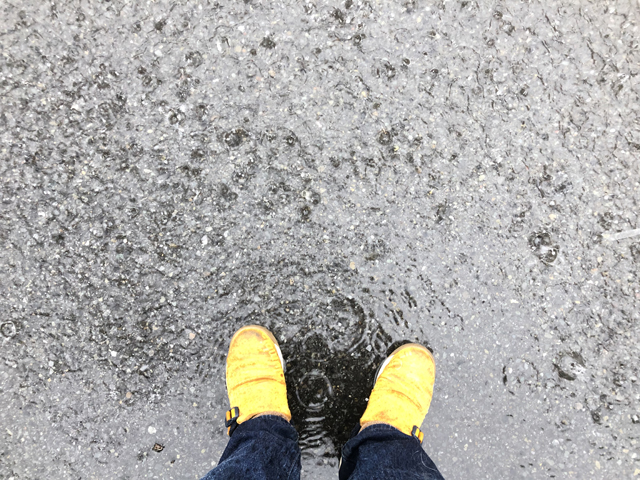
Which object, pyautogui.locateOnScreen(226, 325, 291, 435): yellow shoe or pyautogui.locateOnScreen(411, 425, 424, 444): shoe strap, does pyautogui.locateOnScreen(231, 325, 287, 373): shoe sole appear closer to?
pyautogui.locateOnScreen(226, 325, 291, 435): yellow shoe

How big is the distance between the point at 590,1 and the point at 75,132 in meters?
2.57

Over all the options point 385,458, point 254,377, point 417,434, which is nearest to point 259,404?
point 254,377

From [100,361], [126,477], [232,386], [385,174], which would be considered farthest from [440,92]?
[126,477]

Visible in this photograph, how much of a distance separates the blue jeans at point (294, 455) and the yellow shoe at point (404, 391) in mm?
50

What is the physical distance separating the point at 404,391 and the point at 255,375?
2.25ft

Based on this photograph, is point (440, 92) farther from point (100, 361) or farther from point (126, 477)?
point (126, 477)

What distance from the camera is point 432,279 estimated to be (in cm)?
180

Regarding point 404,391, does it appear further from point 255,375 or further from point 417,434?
point 255,375

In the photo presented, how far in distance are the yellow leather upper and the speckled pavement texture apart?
88mm

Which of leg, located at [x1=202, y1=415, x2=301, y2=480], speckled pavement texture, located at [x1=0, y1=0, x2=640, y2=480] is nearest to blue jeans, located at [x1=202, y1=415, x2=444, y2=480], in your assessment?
leg, located at [x1=202, y1=415, x2=301, y2=480]

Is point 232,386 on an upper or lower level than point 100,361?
upper

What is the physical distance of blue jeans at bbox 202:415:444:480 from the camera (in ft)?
4.74

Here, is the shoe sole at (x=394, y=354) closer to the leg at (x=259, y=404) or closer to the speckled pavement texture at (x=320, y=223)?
the speckled pavement texture at (x=320, y=223)

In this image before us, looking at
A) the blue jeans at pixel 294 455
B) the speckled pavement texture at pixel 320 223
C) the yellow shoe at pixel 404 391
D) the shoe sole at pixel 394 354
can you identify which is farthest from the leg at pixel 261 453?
the shoe sole at pixel 394 354
